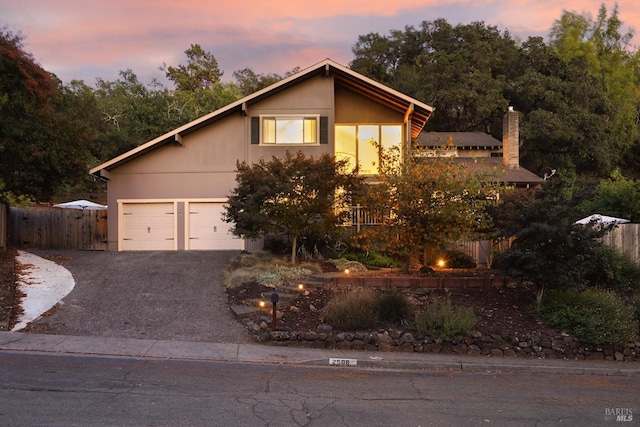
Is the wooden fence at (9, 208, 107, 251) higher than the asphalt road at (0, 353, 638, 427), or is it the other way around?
the wooden fence at (9, 208, 107, 251)

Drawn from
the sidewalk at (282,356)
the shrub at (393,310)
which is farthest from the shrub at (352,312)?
the sidewalk at (282,356)

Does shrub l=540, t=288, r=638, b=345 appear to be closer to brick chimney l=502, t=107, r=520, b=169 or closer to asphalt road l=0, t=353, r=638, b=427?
asphalt road l=0, t=353, r=638, b=427

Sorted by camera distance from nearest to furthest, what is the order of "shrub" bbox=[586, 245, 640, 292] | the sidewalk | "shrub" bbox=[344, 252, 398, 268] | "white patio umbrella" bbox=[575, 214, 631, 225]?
the sidewalk < "white patio umbrella" bbox=[575, 214, 631, 225] < "shrub" bbox=[586, 245, 640, 292] < "shrub" bbox=[344, 252, 398, 268]

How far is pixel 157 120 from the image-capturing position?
37594 mm

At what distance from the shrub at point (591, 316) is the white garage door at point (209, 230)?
1307 cm

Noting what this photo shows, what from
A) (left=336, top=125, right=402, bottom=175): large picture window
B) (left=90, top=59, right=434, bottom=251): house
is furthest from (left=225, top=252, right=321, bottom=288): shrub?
(left=336, top=125, right=402, bottom=175): large picture window

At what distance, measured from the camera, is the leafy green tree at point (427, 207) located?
1495 centimetres

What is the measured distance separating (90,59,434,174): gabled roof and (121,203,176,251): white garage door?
2.18 m

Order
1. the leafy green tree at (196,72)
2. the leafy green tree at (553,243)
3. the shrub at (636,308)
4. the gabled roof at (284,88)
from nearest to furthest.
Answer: the leafy green tree at (553,243)
the shrub at (636,308)
the gabled roof at (284,88)
the leafy green tree at (196,72)

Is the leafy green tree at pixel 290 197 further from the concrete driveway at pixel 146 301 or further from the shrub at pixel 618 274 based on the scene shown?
the shrub at pixel 618 274

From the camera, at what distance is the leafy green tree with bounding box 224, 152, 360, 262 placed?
671 inches

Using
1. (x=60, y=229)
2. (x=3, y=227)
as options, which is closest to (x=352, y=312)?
(x=3, y=227)

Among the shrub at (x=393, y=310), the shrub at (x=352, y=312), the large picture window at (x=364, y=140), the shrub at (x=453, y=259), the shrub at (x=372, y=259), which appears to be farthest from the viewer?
the large picture window at (x=364, y=140)

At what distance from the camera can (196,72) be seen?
A: 189 feet
